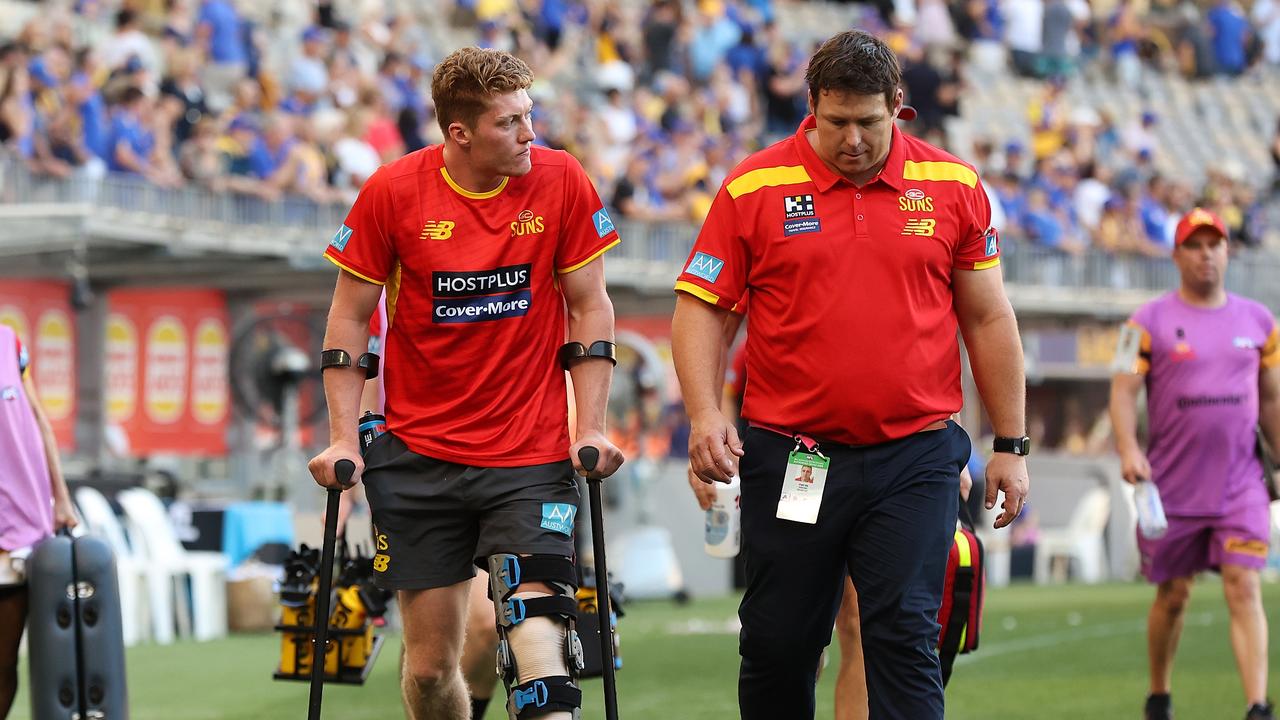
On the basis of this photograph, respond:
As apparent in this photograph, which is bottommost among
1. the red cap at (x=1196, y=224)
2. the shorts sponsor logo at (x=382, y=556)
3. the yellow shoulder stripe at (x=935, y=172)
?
the shorts sponsor logo at (x=382, y=556)

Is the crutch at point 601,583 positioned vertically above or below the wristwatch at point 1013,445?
below

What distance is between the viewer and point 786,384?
6363 mm

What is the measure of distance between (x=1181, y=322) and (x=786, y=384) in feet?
13.3

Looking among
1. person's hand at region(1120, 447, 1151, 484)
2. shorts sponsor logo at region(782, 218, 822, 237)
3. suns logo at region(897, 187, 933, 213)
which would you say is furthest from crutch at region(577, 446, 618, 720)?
person's hand at region(1120, 447, 1151, 484)

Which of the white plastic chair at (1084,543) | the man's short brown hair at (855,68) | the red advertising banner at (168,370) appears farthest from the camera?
the white plastic chair at (1084,543)

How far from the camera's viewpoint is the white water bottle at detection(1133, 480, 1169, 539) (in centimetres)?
963

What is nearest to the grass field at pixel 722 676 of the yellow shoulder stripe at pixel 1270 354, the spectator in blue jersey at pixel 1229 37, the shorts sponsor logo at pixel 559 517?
the yellow shoulder stripe at pixel 1270 354

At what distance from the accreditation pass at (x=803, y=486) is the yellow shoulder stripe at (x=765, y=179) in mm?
768

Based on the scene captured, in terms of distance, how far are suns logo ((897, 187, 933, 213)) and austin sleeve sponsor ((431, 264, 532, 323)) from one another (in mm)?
1160

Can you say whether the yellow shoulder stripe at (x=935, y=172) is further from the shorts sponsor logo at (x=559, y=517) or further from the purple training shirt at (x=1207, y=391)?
the purple training shirt at (x=1207, y=391)

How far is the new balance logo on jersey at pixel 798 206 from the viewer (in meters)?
6.28

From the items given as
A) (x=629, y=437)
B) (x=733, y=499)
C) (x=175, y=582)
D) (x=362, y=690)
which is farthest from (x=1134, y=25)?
(x=733, y=499)

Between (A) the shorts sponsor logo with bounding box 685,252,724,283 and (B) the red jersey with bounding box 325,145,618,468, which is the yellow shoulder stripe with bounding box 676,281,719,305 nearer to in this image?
(A) the shorts sponsor logo with bounding box 685,252,724,283

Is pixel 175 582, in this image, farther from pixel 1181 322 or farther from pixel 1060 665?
pixel 1181 322
